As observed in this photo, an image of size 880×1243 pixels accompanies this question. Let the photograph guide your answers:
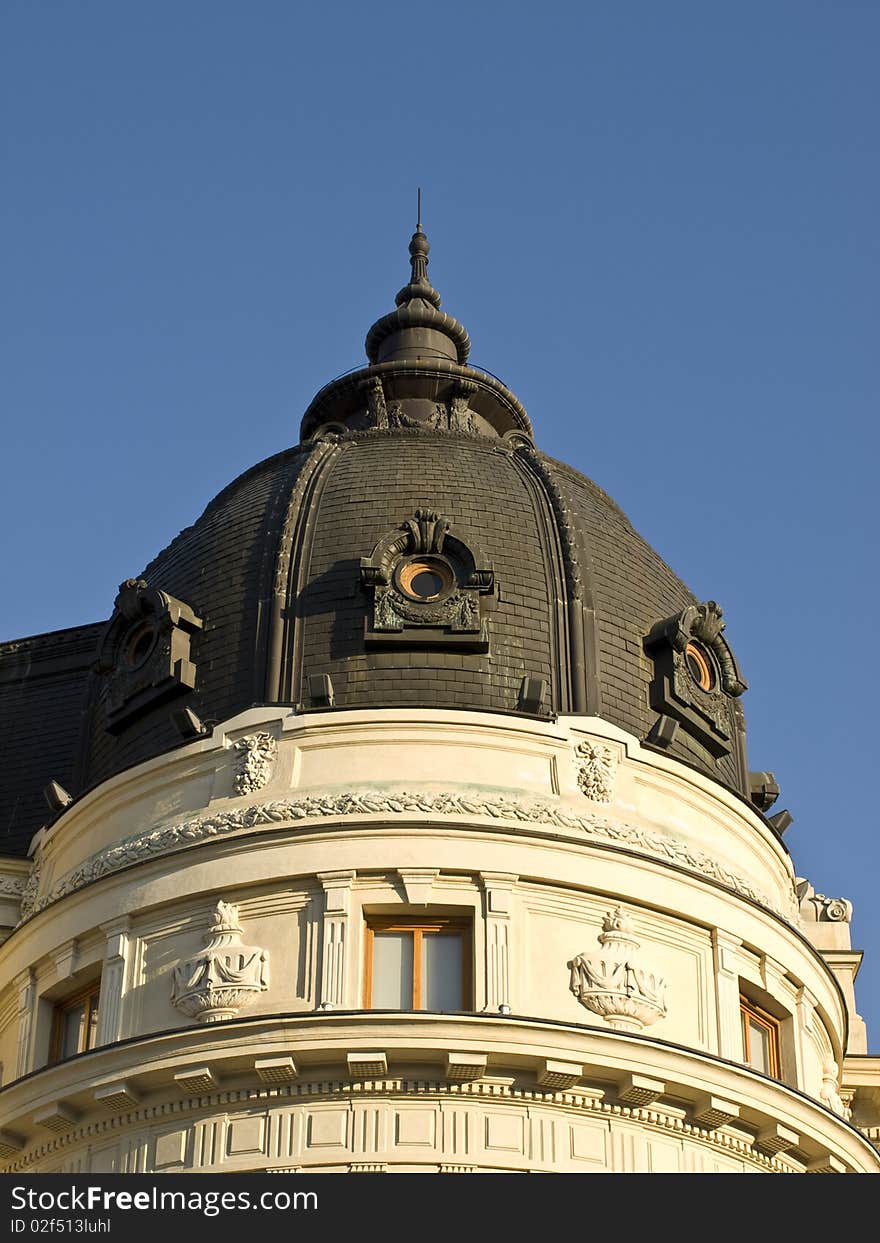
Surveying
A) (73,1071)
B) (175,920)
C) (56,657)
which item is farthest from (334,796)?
(56,657)

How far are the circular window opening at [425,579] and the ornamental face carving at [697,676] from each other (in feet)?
10.4

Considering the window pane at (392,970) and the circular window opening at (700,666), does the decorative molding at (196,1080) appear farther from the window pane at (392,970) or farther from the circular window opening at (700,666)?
the circular window opening at (700,666)

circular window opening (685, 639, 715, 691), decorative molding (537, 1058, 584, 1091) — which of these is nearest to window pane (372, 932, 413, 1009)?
decorative molding (537, 1058, 584, 1091)

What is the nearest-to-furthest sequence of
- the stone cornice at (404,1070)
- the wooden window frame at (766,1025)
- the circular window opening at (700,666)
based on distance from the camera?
the stone cornice at (404,1070)
the wooden window frame at (766,1025)
the circular window opening at (700,666)

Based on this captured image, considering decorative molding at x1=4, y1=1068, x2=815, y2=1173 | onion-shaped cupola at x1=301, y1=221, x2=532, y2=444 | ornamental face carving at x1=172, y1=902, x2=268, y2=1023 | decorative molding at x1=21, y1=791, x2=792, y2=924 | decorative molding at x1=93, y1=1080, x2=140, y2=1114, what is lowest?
decorative molding at x1=4, y1=1068, x2=815, y2=1173

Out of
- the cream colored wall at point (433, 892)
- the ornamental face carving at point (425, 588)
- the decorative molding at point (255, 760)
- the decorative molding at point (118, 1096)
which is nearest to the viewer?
the decorative molding at point (118, 1096)

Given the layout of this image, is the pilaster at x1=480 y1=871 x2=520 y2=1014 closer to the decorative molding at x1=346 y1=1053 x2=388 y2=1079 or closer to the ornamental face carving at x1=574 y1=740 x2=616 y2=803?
the decorative molding at x1=346 y1=1053 x2=388 y2=1079

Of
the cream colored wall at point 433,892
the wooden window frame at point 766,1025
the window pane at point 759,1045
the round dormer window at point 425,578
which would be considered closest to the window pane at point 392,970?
the cream colored wall at point 433,892

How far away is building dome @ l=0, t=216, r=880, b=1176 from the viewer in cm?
3422

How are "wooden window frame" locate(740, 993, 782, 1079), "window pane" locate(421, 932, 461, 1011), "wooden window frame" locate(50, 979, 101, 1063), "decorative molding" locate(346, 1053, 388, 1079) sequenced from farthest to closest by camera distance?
"wooden window frame" locate(740, 993, 782, 1079), "wooden window frame" locate(50, 979, 101, 1063), "window pane" locate(421, 932, 461, 1011), "decorative molding" locate(346, 1053, 388, 1079)

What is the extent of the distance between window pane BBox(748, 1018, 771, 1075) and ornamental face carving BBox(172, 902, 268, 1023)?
686 cm

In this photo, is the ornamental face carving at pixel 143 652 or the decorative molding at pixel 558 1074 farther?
the ornamental face carving at pixel 143 652

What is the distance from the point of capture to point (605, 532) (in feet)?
136

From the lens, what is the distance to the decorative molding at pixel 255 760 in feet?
122
